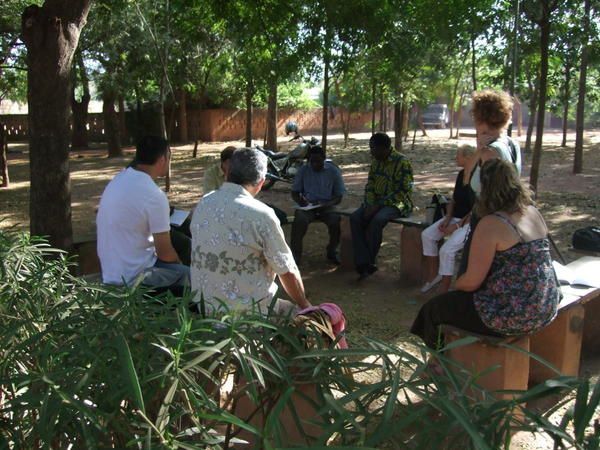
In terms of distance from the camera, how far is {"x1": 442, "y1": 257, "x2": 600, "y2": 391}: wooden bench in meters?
3.79

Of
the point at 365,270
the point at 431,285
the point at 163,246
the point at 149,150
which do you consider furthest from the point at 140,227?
the point at 431,285

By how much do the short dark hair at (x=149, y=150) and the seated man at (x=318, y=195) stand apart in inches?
124

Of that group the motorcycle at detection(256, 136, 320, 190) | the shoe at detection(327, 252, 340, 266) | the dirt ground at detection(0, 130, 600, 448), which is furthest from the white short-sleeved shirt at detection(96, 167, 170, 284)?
the motorcycle at detection(256, 136, 320, 190)

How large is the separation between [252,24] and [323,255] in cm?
322

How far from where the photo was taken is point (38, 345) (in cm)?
209

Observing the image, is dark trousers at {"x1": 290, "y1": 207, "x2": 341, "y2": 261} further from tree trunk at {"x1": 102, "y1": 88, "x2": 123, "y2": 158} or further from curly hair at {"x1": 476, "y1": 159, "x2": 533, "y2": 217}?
tree trunk at {"x1": 102, "y1": 88, "x2": 123, "y2": 158}

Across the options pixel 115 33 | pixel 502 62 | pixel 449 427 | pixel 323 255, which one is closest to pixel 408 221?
pixel 323 255

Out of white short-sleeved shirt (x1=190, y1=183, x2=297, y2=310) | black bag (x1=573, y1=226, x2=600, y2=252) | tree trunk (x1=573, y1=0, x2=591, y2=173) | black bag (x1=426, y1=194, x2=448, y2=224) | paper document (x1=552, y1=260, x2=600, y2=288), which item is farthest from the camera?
tree trunk (x1=573, y1=0, x2=591, y2=173)

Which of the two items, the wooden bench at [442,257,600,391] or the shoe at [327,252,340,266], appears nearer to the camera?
the wooden bench at [442,257,600,391]

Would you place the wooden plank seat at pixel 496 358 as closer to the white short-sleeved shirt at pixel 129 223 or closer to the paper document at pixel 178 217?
the white short-sleeved shirt at pixel 129 223

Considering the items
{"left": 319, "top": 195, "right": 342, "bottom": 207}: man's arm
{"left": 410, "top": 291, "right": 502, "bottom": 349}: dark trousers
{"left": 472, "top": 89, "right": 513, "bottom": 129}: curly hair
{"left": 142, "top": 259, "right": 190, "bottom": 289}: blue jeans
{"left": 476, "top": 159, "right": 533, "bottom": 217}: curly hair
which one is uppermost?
{"left": 472, "top": 89, "right": 513, "bottom": 129}: curly hair

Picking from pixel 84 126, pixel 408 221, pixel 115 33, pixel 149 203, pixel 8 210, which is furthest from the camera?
pixel 84 126

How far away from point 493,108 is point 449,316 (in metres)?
1.78

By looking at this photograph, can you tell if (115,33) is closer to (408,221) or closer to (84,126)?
(84,126)
